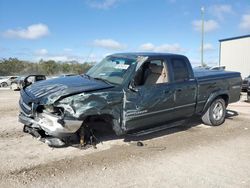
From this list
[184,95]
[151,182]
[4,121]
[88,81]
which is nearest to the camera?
[151,182]

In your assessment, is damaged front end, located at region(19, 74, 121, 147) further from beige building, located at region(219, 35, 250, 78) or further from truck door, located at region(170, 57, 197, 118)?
beige building, located at region(219, 35, 250, 78)

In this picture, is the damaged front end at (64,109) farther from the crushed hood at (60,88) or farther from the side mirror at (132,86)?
the side mirror at (132,86)

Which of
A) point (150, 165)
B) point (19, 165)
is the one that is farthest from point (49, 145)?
point (150, 165)

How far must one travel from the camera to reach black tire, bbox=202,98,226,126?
28.3 feet

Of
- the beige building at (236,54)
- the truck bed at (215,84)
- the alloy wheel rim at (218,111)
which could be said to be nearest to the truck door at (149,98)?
the truck bed at (215,84)

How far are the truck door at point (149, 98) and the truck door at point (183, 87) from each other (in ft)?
0.73

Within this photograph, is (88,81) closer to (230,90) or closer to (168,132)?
(168,132)

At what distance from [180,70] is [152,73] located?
830 millimetres

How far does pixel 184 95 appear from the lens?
7.55 metres

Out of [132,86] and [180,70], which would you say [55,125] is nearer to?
[132,86]

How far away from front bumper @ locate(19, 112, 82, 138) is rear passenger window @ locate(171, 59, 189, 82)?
2824 mm

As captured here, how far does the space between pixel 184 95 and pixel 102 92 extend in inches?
93.2

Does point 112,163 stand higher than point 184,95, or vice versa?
point 184,95

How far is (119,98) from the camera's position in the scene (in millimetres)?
6246
